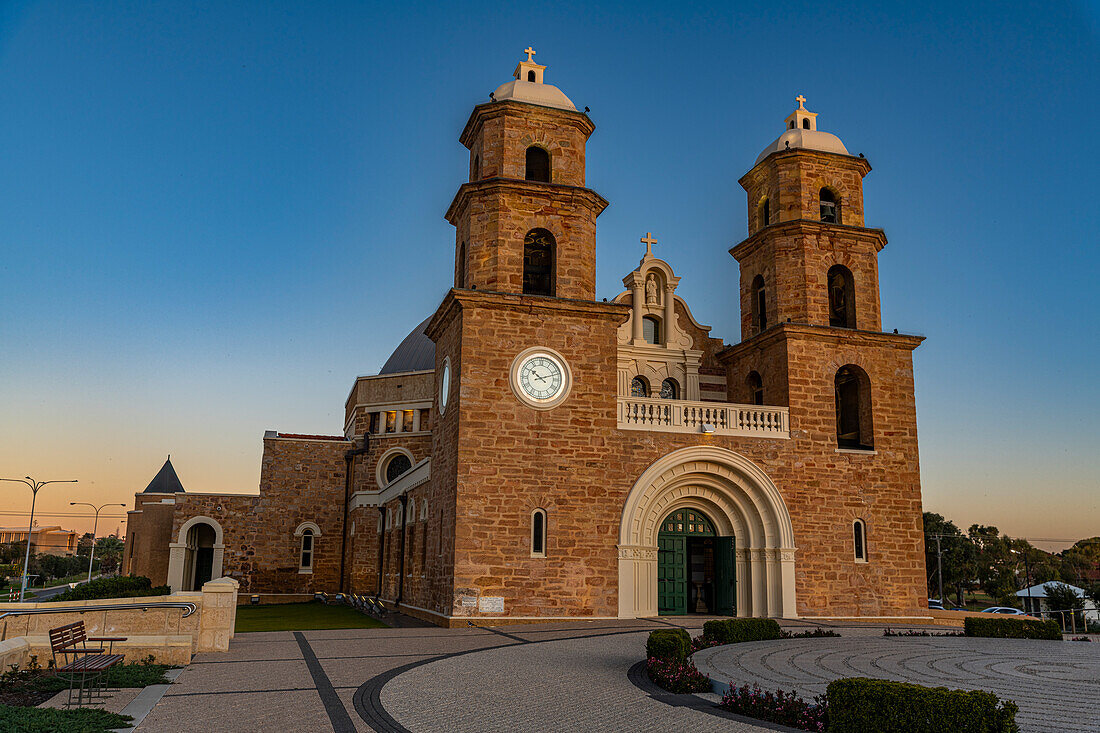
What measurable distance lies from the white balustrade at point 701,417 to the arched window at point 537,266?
415 centimetres

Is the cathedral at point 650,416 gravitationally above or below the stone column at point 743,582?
above

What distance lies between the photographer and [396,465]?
3659 cm

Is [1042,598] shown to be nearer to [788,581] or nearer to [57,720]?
[788,581]

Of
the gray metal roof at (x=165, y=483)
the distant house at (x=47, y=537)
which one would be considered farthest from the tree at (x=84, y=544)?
the gray metal roof at (x=165, y=483)

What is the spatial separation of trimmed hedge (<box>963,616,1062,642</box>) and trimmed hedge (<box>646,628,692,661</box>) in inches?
357

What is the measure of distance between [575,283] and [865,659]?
12.5m

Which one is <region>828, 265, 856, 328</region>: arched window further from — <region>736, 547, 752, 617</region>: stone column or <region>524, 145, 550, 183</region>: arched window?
<region>524, 145, 550, 183</region>: arched window

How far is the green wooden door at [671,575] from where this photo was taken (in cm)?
2242

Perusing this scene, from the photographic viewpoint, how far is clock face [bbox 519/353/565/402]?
69.0 ft

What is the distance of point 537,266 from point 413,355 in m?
18.7

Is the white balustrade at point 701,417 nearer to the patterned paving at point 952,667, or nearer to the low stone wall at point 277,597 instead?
the patterned paving at point 952,667

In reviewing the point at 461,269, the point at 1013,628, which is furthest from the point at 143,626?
the point at 1013,628

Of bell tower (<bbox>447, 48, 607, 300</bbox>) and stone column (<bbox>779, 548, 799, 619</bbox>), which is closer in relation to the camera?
stone column (<bbox>779, 548, 799, 619</bbox>)

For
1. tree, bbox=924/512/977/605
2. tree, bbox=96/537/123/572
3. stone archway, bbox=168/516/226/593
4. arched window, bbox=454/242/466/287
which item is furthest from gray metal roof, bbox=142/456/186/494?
tree, bbox=96/537/123/572
